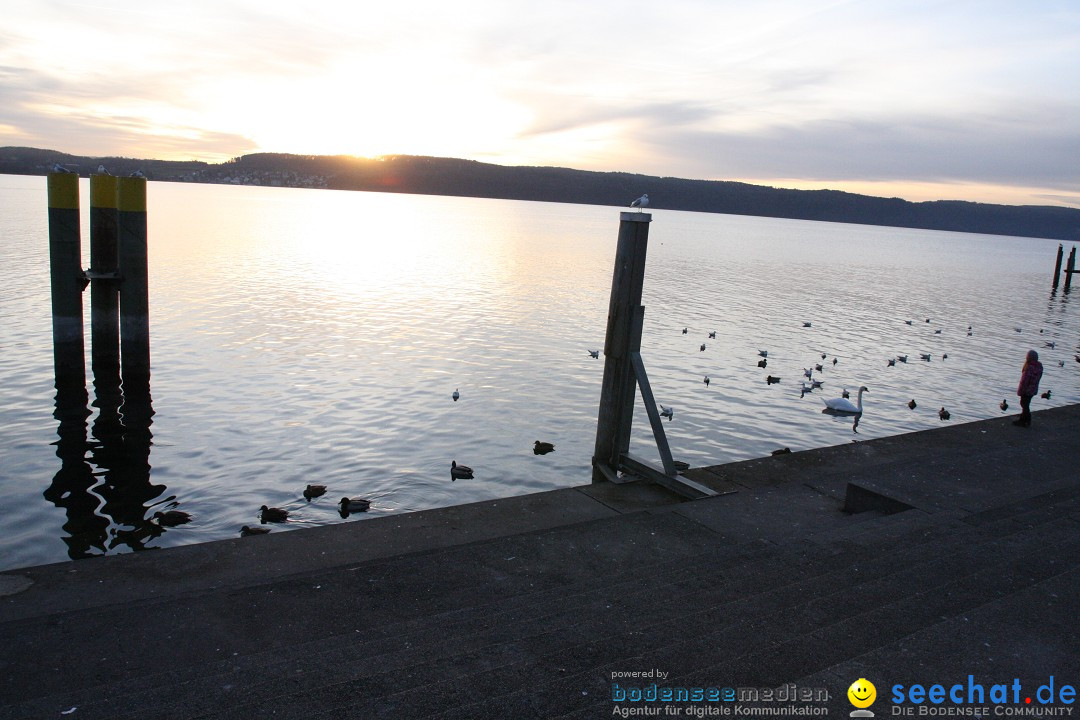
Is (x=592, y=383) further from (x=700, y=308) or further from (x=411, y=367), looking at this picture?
(x=700, y=308)

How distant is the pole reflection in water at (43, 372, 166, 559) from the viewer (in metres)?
10.2

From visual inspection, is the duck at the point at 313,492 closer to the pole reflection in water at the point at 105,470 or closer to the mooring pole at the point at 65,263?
the pole reflection in water at the point at 105,470

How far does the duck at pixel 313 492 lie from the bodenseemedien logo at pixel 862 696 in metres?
8.64

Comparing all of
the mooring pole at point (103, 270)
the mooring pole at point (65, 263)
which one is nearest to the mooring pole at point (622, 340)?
the mooring pole at point (65, 263)

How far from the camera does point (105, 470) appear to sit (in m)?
12.6

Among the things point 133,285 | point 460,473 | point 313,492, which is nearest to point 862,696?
point 313,492

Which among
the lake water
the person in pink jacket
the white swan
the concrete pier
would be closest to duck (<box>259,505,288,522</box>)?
the lake water

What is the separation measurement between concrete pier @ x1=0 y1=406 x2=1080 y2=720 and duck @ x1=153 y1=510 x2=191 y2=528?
443 cm

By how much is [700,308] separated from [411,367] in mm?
18192

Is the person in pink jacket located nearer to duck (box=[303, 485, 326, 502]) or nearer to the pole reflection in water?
duck (box=[303, 485, 326, 502])

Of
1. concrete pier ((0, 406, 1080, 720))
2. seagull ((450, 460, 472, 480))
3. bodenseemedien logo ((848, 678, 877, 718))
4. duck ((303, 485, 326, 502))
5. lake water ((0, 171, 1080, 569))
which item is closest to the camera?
bodenseemedien logo ((848, 678, 877, 718))

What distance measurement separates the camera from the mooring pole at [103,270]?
1519 cm

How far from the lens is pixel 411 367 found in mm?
20156

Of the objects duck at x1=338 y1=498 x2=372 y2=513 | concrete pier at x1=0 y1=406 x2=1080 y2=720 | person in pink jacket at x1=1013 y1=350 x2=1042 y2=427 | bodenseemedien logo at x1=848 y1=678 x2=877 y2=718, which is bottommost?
duck at x1=338 y1=498 x2=372 y2=513
